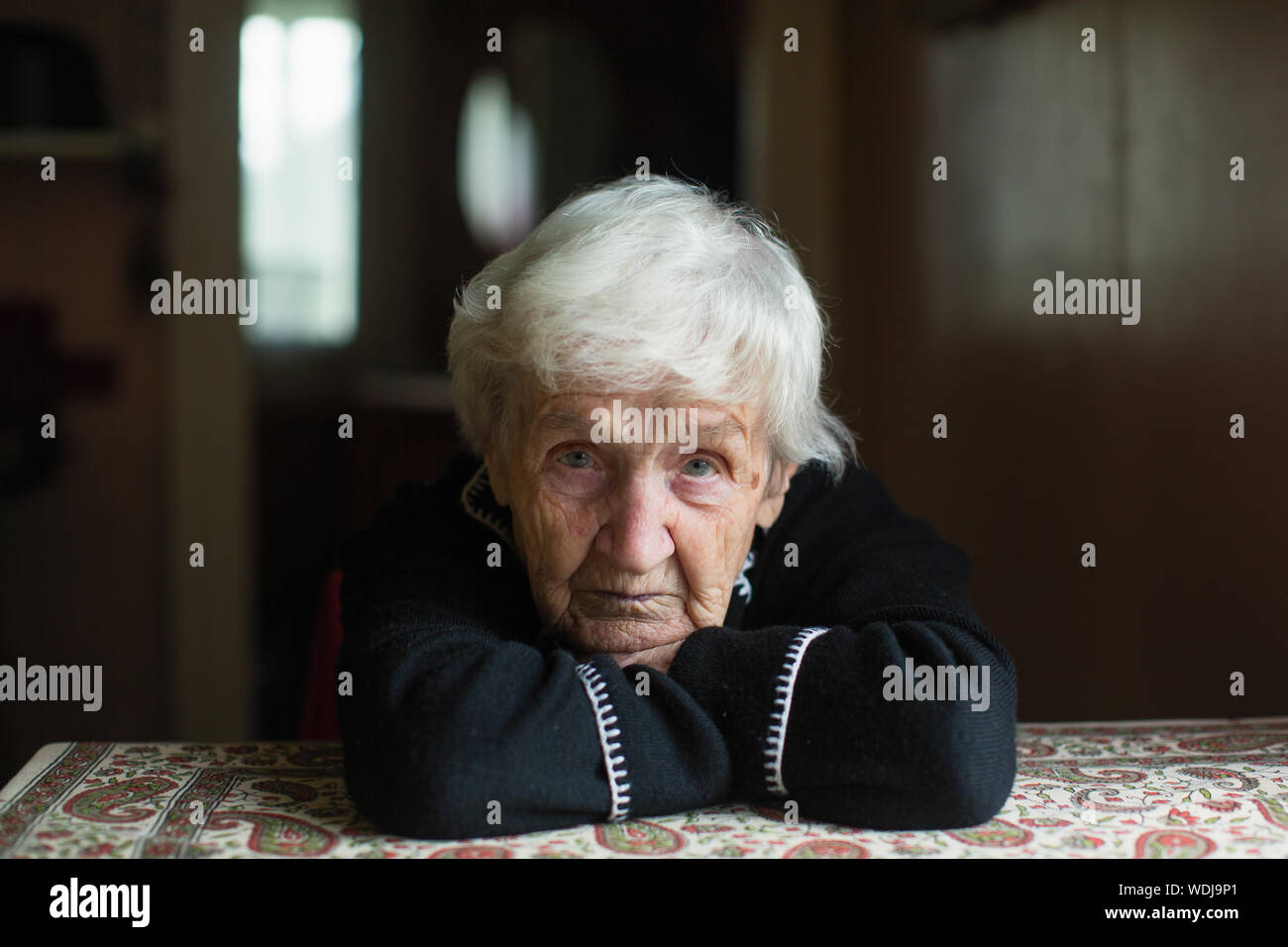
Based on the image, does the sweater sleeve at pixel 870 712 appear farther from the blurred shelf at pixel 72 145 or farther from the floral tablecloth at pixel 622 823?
the blurred shelf at pixel 72 145

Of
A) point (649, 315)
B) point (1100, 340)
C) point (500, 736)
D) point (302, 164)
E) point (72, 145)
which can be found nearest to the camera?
point (500, 736)

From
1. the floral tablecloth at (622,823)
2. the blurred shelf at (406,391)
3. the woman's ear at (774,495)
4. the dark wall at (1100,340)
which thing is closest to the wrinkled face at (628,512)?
the woman's ear at (774,495)

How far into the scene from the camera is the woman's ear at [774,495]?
52.8 inches

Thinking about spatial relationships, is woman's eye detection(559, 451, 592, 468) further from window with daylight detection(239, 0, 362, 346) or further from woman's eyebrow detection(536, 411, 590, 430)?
window with daylight detection(239, 0, 362, 346)

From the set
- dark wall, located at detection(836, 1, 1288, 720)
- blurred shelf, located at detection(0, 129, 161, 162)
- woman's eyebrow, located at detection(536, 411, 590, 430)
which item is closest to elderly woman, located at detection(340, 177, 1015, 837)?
woman's eyebrow, located at detection(536, 411, 590, 430)

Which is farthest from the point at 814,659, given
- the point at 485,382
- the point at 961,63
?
the point at 961,63

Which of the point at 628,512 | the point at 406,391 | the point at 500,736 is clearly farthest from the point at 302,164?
the point at 500,736

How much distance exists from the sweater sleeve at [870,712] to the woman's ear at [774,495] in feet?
0.63

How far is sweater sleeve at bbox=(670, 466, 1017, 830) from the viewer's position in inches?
40.2

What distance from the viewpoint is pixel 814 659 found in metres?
1.07

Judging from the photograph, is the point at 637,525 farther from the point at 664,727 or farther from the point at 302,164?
the point at 302,164

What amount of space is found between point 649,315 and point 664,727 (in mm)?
381

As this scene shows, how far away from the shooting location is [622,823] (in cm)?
105

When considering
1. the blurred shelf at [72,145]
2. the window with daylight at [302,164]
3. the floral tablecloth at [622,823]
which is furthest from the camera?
the window with daylight at [302,164]
